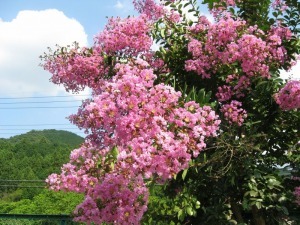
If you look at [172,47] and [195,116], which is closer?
[195,116]

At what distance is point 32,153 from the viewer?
273 feet

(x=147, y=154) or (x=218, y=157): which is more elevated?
(x=218, y=157)

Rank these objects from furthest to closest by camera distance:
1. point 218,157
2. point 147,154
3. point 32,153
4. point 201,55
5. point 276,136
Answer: point 32,153, point 276,136, point 201,55, point 218,157, point 147,154

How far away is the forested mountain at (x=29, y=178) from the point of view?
31.4m

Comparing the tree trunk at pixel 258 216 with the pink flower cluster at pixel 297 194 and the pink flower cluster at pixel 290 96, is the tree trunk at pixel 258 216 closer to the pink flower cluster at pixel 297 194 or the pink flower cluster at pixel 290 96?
the pink flower cluster at pixel 297 194

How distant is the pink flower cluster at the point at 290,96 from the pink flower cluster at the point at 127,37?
1.13m

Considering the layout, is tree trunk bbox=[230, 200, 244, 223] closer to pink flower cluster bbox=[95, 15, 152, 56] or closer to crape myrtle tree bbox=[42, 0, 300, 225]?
crape myrtle tree bbox=[42, 0, 300, 225]

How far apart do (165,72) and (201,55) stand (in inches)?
21.2

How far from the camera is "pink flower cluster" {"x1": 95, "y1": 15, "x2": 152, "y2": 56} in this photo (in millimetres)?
3369

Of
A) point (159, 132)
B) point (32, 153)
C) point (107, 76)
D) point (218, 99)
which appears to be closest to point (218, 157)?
point (218, 99)

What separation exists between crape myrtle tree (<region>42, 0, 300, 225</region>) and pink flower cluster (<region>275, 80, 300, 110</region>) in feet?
0.03

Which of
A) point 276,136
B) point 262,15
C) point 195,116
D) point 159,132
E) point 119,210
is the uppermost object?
point 262,15

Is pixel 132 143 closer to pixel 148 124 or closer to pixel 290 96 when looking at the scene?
pixel 148 124

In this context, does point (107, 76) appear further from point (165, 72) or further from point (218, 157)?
point (218, 157)
